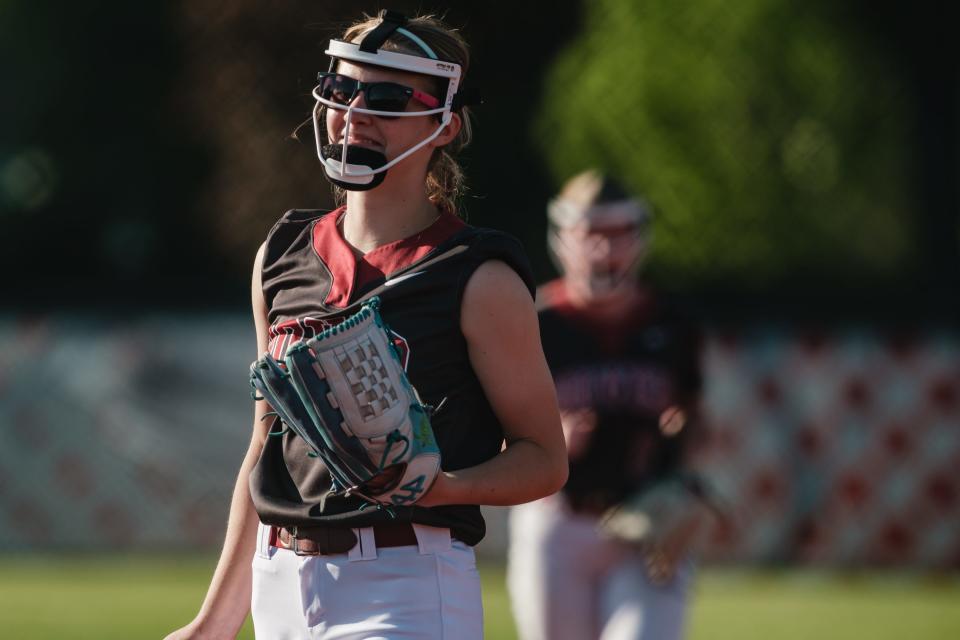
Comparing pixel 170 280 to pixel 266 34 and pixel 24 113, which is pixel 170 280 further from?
pixel 24 113

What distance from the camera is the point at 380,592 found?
3.54 metres

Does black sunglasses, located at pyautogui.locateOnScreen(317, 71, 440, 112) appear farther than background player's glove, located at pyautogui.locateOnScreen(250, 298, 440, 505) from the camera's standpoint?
Yes

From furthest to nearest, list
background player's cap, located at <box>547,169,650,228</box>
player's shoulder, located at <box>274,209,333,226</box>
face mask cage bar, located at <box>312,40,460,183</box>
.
→ 1. background player's cap, located at <box>547,169,650,228</box>
2. player's shoulder, located at <box>274,209,333,226</box>
3. face mask cage bar, located at <box>312,40,460,183</box>

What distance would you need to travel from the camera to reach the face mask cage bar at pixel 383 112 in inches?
144

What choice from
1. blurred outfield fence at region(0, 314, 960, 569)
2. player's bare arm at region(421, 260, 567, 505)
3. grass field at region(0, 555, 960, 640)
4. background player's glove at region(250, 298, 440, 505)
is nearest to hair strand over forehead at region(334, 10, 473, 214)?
player's bare arm at region(421, 260, 567, 505)

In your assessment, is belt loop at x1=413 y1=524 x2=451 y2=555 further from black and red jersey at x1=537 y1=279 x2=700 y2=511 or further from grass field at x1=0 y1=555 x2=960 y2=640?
grass field at x1=0 y1=555 x2=960 y2=640

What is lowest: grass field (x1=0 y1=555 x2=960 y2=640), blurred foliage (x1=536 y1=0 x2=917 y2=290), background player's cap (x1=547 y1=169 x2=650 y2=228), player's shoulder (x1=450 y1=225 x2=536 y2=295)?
grass field (x1=0 y1=555 x2=960 y2=640)

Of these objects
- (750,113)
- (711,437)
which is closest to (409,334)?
(711,437)

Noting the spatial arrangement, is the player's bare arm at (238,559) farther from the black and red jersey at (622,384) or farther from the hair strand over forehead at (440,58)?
the black and red jersey at (622,384)

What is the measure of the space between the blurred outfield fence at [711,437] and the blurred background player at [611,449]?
5.71m

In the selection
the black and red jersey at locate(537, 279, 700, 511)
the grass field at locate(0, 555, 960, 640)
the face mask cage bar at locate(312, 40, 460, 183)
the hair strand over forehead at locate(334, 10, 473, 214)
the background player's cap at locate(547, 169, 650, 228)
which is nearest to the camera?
the face mask cage bar at locate(312, 40, 460, 183)

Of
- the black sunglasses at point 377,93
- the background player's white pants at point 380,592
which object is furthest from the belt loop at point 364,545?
the black sunglasses at point 377,93

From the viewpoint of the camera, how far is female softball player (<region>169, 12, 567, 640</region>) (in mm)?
3557

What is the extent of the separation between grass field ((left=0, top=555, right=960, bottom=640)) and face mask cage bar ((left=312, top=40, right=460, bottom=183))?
6300mm
